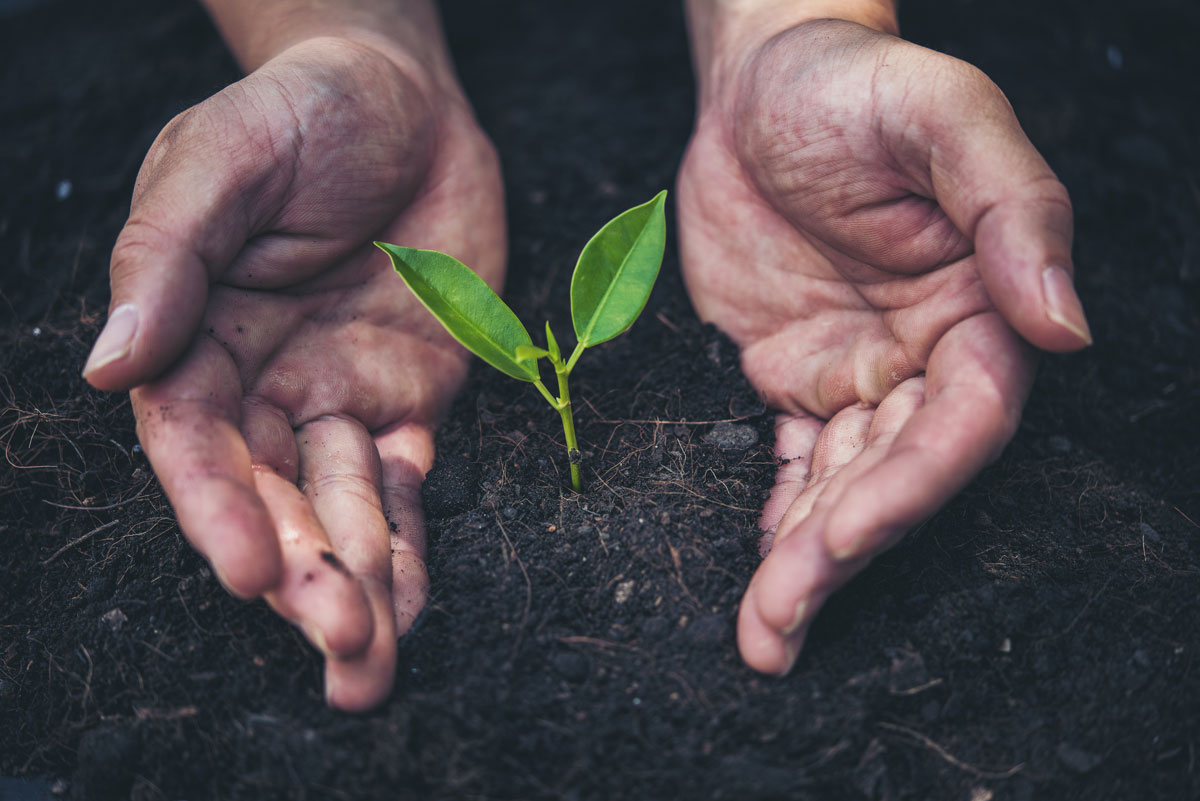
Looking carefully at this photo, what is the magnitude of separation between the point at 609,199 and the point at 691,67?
0.82 meters

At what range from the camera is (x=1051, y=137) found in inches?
107

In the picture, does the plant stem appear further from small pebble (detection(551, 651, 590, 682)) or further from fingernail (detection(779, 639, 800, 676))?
fingernail (detection(779, 639, 800, 676))

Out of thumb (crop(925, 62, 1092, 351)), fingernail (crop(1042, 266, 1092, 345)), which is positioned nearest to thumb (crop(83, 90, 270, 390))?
thumb (crop(925, 62, 1092, 351))

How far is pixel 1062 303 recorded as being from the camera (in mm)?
1395

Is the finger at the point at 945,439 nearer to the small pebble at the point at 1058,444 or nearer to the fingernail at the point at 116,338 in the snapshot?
the small pebble at the point at 1058,444

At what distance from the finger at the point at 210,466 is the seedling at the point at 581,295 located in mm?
456

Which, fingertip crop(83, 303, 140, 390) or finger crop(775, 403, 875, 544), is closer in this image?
fingertip crop(83, 303, 140, 390)

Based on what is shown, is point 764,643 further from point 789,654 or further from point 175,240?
point 175,240

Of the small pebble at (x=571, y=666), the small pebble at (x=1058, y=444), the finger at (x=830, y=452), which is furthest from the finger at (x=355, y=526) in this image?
the small pebble at (x=1058, y=444)

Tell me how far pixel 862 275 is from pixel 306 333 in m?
1.33

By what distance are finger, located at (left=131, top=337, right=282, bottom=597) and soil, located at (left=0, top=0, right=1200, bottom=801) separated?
0.99 feet

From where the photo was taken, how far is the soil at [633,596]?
4.76 ft

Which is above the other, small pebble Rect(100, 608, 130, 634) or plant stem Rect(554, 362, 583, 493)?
plant stem Rect(554, 362, 583, 493)

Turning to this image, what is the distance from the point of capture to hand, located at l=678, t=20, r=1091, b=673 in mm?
1422
